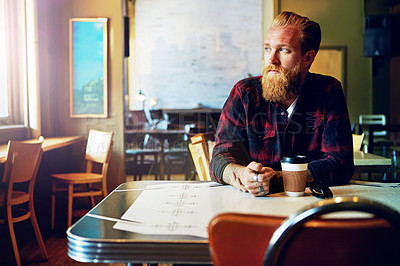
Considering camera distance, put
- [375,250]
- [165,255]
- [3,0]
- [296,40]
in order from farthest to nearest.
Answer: [3,0] < [296,40] < [165,255] < [375,250]

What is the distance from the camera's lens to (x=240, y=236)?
643 mm

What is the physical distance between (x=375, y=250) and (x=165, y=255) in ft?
1.48

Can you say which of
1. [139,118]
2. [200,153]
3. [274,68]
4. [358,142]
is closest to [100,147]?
[200,153]

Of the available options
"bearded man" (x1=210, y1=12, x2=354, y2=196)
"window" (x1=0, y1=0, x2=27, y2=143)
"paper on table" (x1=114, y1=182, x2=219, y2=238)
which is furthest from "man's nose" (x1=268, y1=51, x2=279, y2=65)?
"window" (x1=0, y1=0, x2=27, y2=143)

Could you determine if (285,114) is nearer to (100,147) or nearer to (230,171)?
(230,171)

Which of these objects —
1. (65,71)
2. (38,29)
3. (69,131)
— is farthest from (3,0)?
(69,131)

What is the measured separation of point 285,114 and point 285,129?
7 centimetres

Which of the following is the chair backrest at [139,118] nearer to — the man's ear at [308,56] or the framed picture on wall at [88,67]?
the framed picture on wall at [88,67]

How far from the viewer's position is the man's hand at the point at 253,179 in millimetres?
1323

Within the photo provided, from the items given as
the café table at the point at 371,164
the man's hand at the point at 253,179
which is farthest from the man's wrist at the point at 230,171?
the café table at the point at 371,164

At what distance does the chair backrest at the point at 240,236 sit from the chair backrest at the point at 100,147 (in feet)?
11.6

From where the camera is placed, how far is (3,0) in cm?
404

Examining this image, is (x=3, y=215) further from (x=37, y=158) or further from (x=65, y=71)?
(x=65, y=71)

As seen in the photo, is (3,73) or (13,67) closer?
(3,73)
